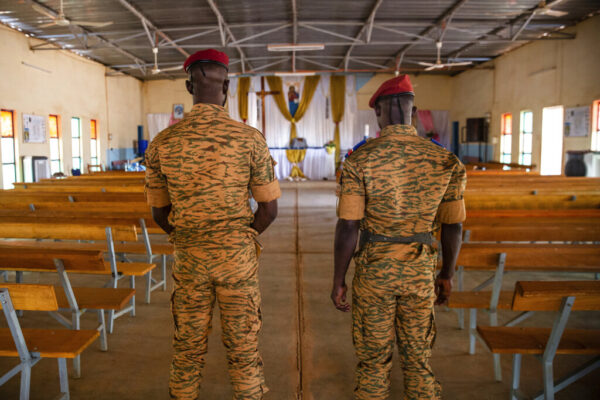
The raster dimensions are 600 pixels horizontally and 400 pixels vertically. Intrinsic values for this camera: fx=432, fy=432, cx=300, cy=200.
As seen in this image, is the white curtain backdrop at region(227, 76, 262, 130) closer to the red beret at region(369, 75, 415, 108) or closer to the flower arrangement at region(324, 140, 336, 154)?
the flower arrangement at region(324, 140, 336, 154)

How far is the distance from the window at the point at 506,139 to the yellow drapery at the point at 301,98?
21.8 feet

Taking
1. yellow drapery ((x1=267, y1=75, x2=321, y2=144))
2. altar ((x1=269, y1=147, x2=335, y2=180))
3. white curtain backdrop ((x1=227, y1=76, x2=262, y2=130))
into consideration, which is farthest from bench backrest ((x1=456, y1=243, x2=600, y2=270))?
white curtain backdrop ((x1=227, y1=76, x2=262, y2=130))

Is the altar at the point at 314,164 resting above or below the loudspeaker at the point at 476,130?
below

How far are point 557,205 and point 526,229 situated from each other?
184 centimetres

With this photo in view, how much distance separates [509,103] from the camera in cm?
1259

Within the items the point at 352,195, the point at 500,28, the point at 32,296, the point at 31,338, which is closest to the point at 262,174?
the point at 352,195

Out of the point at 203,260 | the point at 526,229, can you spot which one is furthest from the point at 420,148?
the point at 526,229

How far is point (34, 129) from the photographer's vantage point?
34.5ft

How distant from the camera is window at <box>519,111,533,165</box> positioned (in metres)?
11.7

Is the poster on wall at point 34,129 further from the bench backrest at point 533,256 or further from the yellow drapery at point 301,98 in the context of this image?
the bench backrest at point 533,256

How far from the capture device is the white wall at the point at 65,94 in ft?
32.1

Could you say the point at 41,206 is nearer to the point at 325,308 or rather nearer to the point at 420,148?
the point at 325,308

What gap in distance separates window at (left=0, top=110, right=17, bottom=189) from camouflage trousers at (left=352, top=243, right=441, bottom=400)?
10.3 m

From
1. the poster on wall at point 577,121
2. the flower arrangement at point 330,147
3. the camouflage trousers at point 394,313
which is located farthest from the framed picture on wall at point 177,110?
the camouflage trousers at point 394,313
